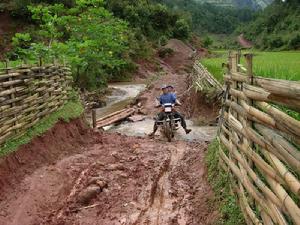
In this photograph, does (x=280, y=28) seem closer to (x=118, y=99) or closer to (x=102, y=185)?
(x=118, y=99)

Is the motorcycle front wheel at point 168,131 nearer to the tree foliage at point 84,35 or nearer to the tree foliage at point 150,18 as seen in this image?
the tree foliage at point 84,35

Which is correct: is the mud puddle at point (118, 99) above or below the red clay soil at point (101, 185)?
below

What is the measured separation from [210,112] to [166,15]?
36.7m

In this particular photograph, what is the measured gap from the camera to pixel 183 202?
6.84 metres

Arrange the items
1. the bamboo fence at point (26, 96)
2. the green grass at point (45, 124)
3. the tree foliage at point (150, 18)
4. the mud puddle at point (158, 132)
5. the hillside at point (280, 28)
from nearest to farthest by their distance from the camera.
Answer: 1. the bamboo fence at point (26, 96)
2. the green grass at point (45, 124)
3. the mud puddle at point (158, 132)
4. the hillside at point (280, 28)
5. the tree foliage at point (150, 18)

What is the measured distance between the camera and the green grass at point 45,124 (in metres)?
8.18

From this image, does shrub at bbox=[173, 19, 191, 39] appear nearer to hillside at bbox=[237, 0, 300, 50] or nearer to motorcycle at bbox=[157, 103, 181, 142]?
hillside at bbox=[237, 0, 300, 50]

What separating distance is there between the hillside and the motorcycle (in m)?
31.4

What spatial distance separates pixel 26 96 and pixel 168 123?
14.1 ft

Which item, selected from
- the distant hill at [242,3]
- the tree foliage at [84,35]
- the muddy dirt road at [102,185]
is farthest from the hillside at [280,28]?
the distant hill at [242,3]

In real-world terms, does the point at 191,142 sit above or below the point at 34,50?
below

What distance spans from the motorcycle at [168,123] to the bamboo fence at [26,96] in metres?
2.79

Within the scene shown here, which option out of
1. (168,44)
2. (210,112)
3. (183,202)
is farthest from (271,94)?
(168,44)

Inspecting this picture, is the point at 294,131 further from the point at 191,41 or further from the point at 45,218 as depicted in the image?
the point at 191,41
